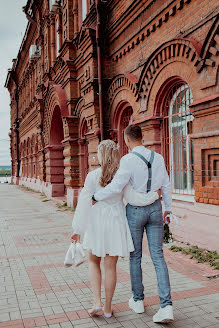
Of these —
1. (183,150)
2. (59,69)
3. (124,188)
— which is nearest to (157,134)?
(183,150)

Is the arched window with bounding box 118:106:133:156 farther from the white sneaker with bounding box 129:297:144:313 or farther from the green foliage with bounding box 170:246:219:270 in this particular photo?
the white sneaker with bounding box 129:297:144:313

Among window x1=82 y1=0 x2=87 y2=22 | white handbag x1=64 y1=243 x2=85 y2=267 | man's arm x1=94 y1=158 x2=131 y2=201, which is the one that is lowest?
white handbag x1=64 y1=243 x2=85 y2=267

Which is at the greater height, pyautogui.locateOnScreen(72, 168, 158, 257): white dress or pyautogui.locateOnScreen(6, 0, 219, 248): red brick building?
pyautogui.locateOnScreen(6, 0, 219, 248): red brick building

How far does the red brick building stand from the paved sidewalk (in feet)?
4.70

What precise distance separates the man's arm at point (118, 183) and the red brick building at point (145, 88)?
2772mm

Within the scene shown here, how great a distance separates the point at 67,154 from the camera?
13656mm

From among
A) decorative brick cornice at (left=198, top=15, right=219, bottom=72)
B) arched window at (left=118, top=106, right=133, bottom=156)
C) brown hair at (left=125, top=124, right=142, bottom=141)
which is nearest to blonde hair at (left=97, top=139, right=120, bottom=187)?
brown hair at (left=125, top=124, right=142, bottom=141)

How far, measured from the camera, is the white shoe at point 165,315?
3.41 metres

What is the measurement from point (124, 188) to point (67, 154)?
33.4 feet

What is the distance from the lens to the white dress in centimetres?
360

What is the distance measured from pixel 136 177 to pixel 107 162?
0.33 m

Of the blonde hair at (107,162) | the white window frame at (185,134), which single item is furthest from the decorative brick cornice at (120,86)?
the blonde hair at (107,162)

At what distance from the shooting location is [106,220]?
3.62 metres

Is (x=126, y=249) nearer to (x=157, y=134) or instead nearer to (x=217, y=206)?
(x=217, y=206)
